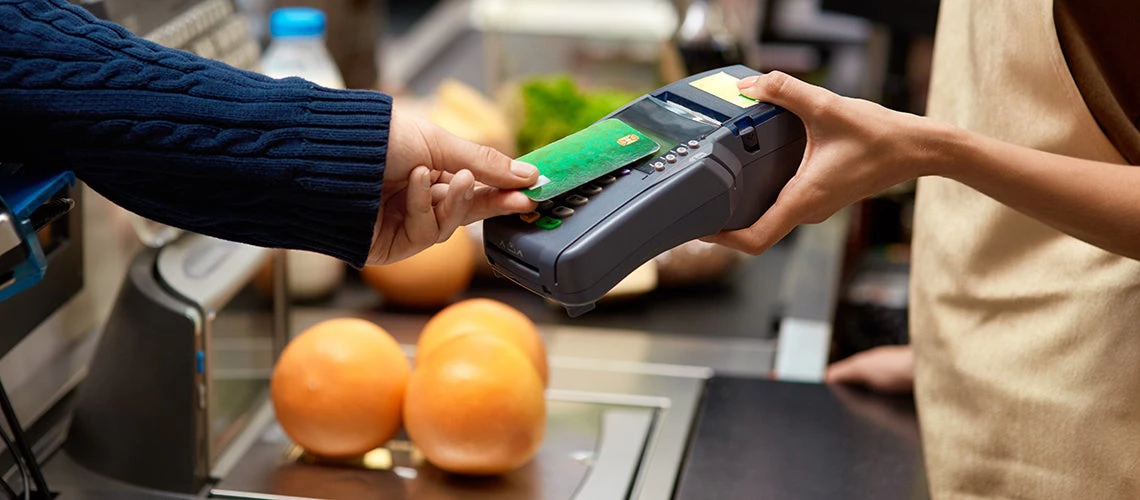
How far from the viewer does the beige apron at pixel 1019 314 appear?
85 centimetres

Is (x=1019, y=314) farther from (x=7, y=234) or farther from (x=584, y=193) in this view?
(x=7, y=234)

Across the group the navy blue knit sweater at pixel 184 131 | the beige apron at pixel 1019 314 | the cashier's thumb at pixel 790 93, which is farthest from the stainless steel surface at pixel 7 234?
the beige apron at pixel 1019 314

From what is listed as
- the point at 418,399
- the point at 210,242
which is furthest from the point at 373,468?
the point at 210,242

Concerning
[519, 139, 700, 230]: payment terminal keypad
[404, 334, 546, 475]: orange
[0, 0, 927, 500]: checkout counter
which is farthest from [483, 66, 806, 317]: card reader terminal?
[0, 0, 927, 500]: checkout counter

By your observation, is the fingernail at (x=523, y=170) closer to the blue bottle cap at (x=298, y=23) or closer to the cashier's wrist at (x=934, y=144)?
the cashier's wrist at (x=934, y=144)

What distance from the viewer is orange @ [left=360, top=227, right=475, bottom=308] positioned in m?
1.27

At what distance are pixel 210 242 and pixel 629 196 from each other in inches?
18.0

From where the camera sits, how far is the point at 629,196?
0.75 metres

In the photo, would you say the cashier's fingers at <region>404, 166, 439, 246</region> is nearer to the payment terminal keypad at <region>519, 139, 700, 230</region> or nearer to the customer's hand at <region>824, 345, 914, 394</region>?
the payment terminal keypad at <region>519, 139, 700, 230</region>

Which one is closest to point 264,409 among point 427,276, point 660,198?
point 427,276

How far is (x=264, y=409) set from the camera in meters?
1.07

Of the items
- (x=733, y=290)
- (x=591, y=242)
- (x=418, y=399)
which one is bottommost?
(x=733, y=290)

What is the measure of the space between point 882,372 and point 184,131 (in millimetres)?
671

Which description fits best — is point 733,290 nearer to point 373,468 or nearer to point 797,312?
point 797,312
